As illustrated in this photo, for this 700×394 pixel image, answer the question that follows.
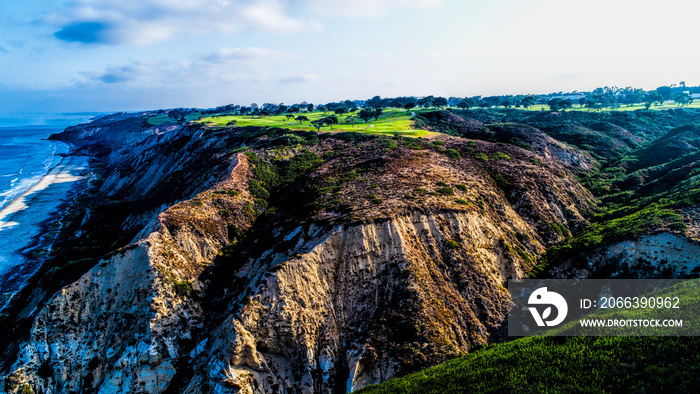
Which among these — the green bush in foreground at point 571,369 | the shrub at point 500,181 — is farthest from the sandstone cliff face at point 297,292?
the green bush in foreground at point 571,369

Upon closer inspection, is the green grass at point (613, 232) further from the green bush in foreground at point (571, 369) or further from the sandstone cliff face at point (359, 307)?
the green bush in foreground at point (571, 369)

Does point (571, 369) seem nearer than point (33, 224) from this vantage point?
Yes

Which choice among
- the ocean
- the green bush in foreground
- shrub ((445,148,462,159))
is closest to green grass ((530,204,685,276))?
the green bush in foreground

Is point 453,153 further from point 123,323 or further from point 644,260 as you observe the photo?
point 123,323

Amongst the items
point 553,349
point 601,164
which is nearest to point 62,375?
point 553,349

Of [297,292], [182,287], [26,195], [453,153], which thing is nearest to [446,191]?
[453,153]

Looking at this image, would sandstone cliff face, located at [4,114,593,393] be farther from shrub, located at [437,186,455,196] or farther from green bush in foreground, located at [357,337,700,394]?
green bush in foreground, located at [357,337,700,394]
